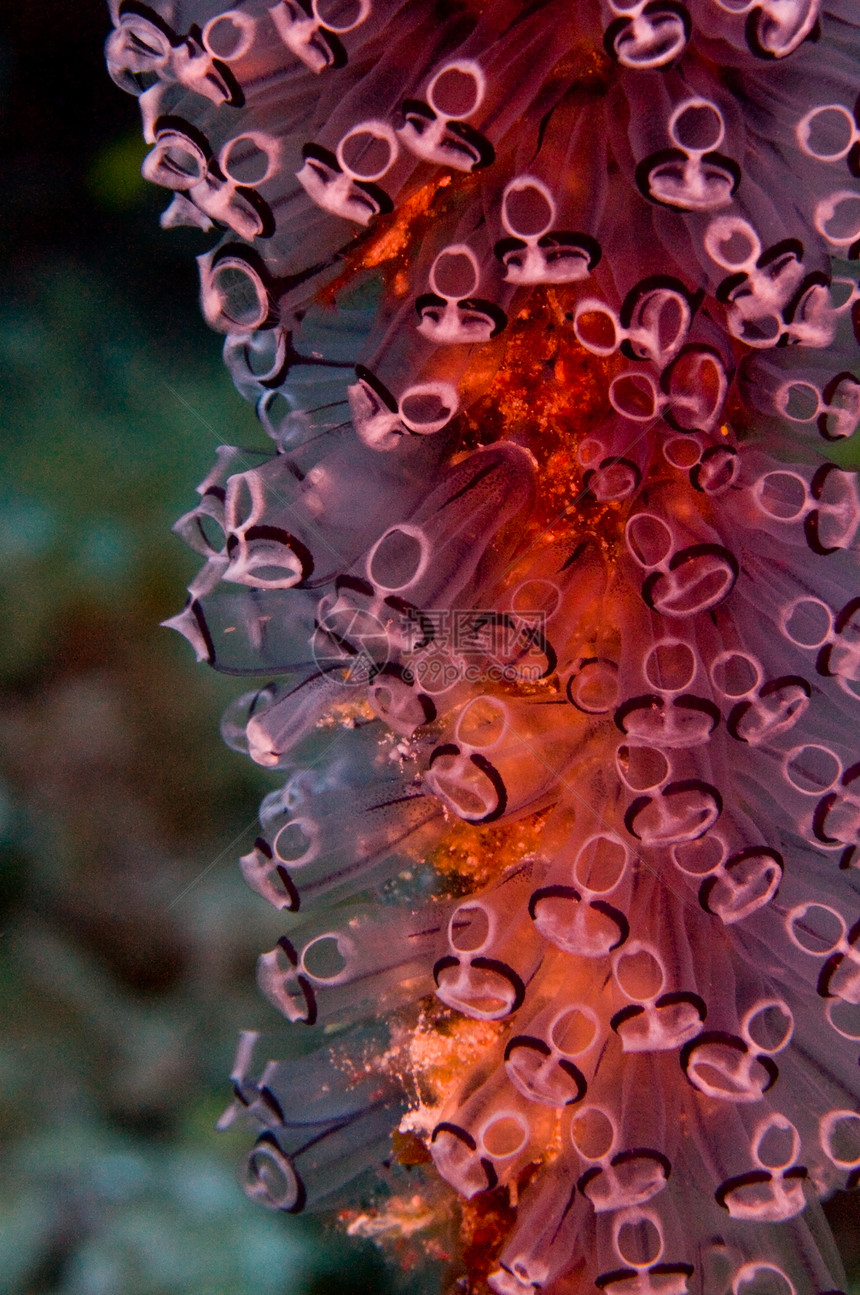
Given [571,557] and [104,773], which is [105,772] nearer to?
[104,773]

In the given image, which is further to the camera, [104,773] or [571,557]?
[104,773]

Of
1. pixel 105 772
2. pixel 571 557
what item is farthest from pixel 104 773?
pixel 571 557

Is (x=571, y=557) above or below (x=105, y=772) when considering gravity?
above

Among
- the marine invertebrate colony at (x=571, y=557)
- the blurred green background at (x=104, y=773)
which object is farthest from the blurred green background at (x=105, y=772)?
the marine invertebrate colony at (x=571, y=557)

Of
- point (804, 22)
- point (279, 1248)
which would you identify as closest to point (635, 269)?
point (804, 22)

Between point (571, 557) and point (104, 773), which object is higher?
point (571, 557)

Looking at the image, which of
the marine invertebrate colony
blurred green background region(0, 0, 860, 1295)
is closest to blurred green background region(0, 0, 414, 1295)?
blurred green background region(0, 0, 860, 1295)

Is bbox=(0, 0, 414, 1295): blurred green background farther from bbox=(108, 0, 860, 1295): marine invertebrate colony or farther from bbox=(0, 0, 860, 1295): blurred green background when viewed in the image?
bbox=(108, 0, 860, 1295): marine invertebrate colony
